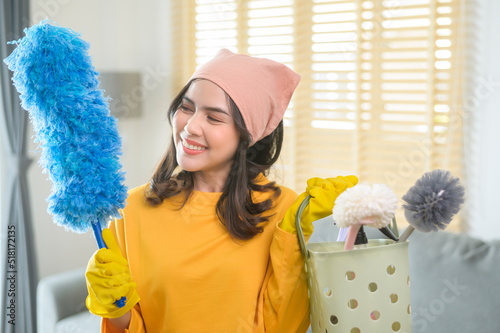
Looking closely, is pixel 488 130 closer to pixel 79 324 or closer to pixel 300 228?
pixel 300 228

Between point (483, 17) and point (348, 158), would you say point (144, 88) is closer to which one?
point (348, 158)

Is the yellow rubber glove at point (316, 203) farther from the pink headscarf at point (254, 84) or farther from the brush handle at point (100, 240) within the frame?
the brush handle at point (100, 240)

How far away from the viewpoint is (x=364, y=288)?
3.13 ft

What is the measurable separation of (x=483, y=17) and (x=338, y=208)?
1711 mm

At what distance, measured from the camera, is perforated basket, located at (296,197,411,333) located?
948 millimetres

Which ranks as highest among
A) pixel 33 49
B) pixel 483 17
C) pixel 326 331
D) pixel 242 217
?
pixel 483 17

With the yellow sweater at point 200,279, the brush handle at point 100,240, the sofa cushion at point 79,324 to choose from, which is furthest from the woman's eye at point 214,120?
the sofa cushion at point 79,324

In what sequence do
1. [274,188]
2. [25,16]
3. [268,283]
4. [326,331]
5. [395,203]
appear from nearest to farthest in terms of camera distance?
[395,203]
[326,331]
[268,283]
[274,188]
[25,16]

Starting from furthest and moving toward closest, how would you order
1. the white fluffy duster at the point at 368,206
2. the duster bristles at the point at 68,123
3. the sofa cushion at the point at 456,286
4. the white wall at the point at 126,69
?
the white wall at the point at 126,69 < the sofa cushion at the point at 456,286 < the duster bristles at the point at 68,123 < the white fluffy duster at the point at 368,206

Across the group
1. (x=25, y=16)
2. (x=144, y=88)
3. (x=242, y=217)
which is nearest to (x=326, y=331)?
(x=242, y=217)

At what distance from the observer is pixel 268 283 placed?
1.24m

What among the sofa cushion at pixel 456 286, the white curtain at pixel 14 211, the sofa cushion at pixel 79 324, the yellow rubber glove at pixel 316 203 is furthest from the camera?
the white curtain at pixel 14 211

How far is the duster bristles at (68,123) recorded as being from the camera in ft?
3.31

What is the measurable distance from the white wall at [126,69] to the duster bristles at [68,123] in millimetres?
2200
